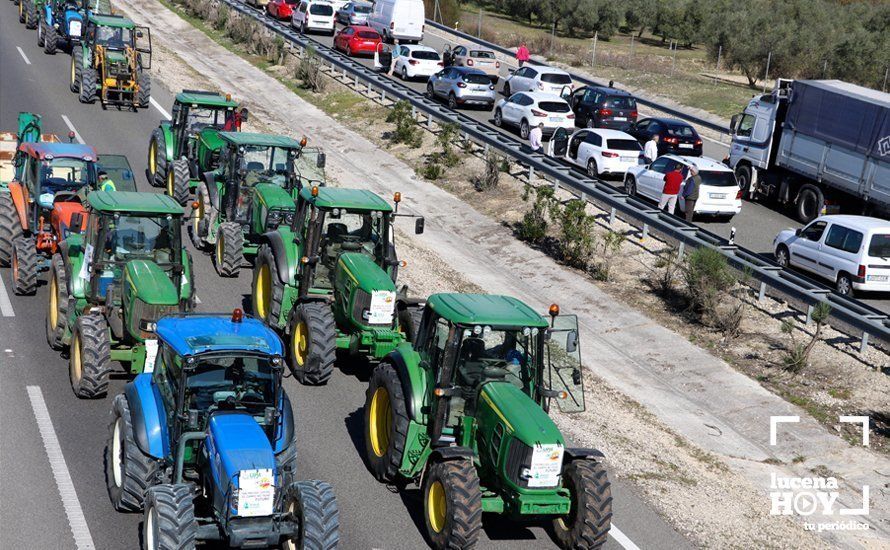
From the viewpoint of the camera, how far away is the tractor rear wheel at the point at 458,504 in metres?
10.7

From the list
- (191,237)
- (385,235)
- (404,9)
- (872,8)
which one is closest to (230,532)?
(385,235)

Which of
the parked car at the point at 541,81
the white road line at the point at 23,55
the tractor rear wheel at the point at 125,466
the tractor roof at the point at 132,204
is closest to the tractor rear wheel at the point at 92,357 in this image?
the tractor roof at the point at 132,204

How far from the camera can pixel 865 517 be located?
14133 mm

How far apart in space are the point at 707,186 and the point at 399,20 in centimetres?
2475

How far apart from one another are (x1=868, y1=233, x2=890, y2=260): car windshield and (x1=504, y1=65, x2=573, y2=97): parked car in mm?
18924

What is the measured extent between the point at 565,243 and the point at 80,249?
11.8 metres

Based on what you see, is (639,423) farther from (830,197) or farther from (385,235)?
(830,197)

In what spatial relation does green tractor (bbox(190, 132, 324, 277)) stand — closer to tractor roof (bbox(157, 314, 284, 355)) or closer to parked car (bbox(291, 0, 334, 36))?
tractor roof (bbox(157, 314, 284, 355))

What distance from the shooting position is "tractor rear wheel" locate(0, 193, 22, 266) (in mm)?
18953

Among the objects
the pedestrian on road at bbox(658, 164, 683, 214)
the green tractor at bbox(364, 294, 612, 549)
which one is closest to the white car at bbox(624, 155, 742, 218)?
the pedestrian on road at bbox(658, 164, 683, 214)

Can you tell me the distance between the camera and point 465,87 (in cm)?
3753

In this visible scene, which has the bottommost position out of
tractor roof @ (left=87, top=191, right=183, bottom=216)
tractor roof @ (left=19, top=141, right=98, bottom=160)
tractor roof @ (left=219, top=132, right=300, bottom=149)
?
tractor roof @ (left=19, top=141, right=98, bottom=160)

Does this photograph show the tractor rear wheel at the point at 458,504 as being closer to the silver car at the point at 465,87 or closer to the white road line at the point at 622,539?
the white road line at the point at 622,539

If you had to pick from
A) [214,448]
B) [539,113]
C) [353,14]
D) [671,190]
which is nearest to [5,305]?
[214,448]
